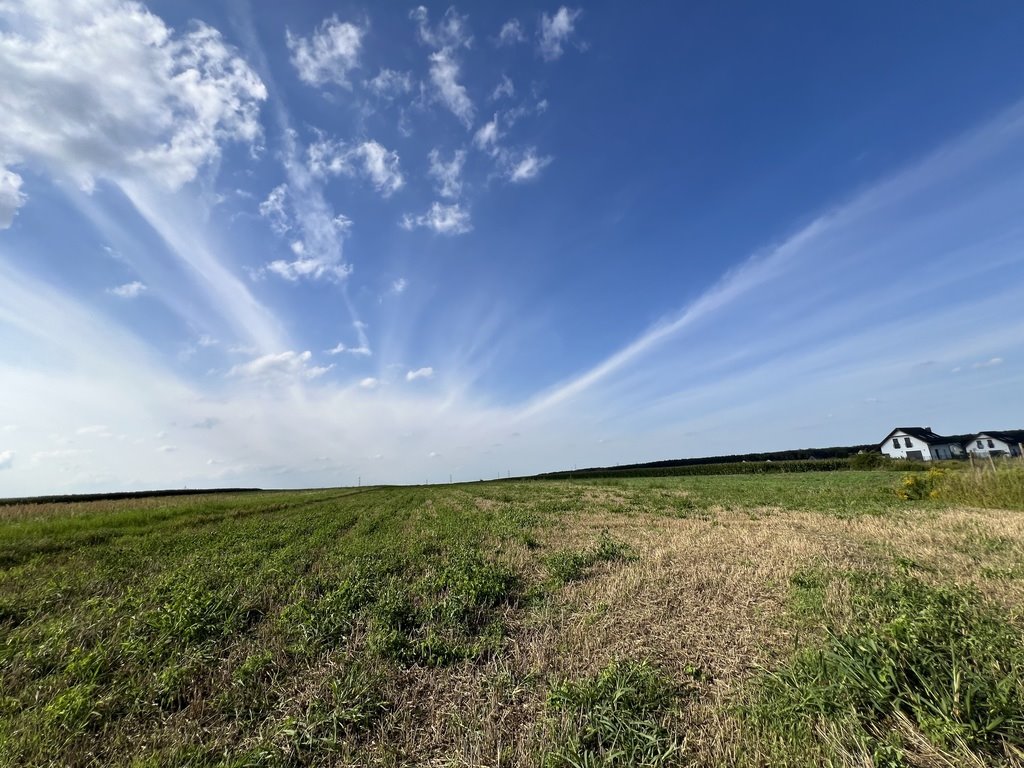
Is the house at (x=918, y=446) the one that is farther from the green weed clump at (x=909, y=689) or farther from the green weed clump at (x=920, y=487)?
the green weed clump at (x=909, y=689)

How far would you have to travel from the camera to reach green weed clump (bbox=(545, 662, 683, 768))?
3990 mm

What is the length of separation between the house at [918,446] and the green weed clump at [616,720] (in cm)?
10346

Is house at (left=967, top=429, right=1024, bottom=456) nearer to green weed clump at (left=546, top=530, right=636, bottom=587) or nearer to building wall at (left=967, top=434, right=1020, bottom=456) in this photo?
building wall at (left=967, top=434, right=1020, bottom=456)

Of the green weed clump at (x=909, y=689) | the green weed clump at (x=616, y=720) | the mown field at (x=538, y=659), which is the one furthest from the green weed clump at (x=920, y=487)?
the green weed clump at (x=616, y=720)

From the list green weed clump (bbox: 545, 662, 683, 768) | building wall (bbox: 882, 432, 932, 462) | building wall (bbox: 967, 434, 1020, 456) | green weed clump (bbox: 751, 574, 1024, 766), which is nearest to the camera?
green weed clump (bbox: 751, 574, 1024, 766)

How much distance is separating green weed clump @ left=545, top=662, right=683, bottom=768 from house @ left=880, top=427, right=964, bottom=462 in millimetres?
103463

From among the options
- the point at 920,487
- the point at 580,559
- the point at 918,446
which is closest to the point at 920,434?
the point at 918,446

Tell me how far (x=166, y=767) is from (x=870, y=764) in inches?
247

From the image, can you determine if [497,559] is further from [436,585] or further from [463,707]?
[463,707]

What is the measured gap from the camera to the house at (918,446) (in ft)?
272

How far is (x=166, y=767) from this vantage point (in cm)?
418

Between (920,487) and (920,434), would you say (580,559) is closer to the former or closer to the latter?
(920,487)

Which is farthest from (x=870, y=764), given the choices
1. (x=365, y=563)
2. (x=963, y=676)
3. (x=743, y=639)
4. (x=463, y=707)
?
(x=365, y=563)

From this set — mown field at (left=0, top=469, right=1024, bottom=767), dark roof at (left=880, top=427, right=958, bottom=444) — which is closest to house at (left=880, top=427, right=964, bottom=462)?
dark roof at (left=880, top=427, right=958, bottom=444)
